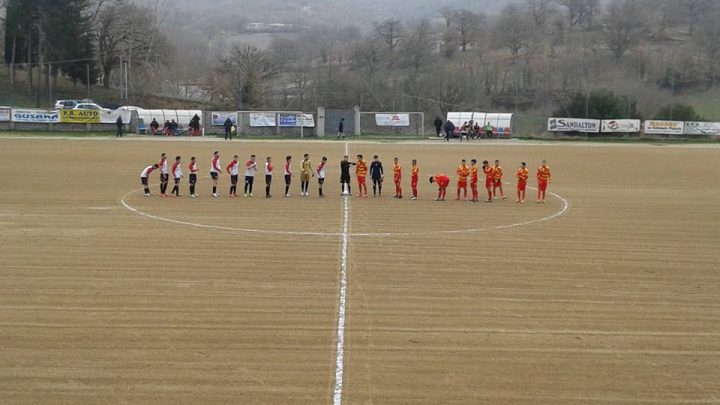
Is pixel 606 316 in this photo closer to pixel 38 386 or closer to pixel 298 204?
pixel 38 386

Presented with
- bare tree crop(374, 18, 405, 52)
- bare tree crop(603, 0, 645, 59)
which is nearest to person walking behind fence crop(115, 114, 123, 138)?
bare tree crop(374, 18, 405, 52)

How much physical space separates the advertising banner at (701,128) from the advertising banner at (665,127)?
524mm

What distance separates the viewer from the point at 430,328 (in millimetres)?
11352

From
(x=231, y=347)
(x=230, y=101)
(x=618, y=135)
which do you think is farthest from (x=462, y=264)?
(x=230, y=101)

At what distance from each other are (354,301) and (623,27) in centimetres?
11774

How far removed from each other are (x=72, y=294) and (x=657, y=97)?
7816 centimetres

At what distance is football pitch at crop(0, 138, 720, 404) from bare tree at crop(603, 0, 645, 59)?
3661 inches

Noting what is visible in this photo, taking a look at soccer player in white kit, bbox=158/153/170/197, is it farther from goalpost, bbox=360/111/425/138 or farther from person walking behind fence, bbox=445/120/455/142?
goalpost, bbox=360/111/425/138

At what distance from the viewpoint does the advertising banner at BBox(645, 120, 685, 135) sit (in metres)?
58.8

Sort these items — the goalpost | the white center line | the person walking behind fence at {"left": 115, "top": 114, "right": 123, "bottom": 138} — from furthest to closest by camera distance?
the goalpost < the person walking behind fence at {"left": 115, "top": 114, "right": 123, "bottom": 138} < the white center line

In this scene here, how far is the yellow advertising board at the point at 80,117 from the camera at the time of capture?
54344mm

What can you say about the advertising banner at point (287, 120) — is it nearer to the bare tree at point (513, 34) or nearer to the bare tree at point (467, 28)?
the bare tree at point (513, 34)

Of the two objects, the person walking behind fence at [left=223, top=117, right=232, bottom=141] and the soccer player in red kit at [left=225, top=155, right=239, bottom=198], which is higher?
the person walking behind fence at [left=223, top=117, right=232, bottom=141]

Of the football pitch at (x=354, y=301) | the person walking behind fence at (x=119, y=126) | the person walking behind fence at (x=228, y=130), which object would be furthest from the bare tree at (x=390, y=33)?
the football pitch at (x=354, y=301)
